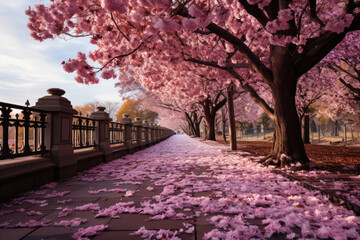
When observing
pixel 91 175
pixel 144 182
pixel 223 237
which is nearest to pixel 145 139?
pixel 91 175

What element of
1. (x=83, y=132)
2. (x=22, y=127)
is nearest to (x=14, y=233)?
(x=22, y=127)

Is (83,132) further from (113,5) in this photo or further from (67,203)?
(113,5)

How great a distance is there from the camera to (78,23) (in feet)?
24.7

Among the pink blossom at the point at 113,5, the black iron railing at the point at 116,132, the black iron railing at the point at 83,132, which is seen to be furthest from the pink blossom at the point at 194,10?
the black iron railing at the point at 116,132

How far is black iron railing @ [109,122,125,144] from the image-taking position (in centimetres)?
1139

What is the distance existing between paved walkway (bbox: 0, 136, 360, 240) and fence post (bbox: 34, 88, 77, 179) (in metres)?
0.92

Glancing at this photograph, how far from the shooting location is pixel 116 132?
12195mm

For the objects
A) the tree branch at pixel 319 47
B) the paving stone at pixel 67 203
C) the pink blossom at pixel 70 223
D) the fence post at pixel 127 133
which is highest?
the tree branch at pixel 319 47

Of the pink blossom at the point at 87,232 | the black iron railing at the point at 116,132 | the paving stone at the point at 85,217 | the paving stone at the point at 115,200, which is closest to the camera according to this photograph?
the pink blossom at the point at 87,232

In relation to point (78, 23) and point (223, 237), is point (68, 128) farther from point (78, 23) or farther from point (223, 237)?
point (223, 237)

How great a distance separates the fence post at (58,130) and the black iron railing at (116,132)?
461cm

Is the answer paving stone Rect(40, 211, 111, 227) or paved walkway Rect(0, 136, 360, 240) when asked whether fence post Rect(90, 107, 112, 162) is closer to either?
paved walkway Rect(0, 136, 360, 240)

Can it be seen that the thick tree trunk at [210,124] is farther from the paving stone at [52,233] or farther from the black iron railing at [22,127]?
the paving stone at [52,233]

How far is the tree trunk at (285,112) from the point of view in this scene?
285 inches
